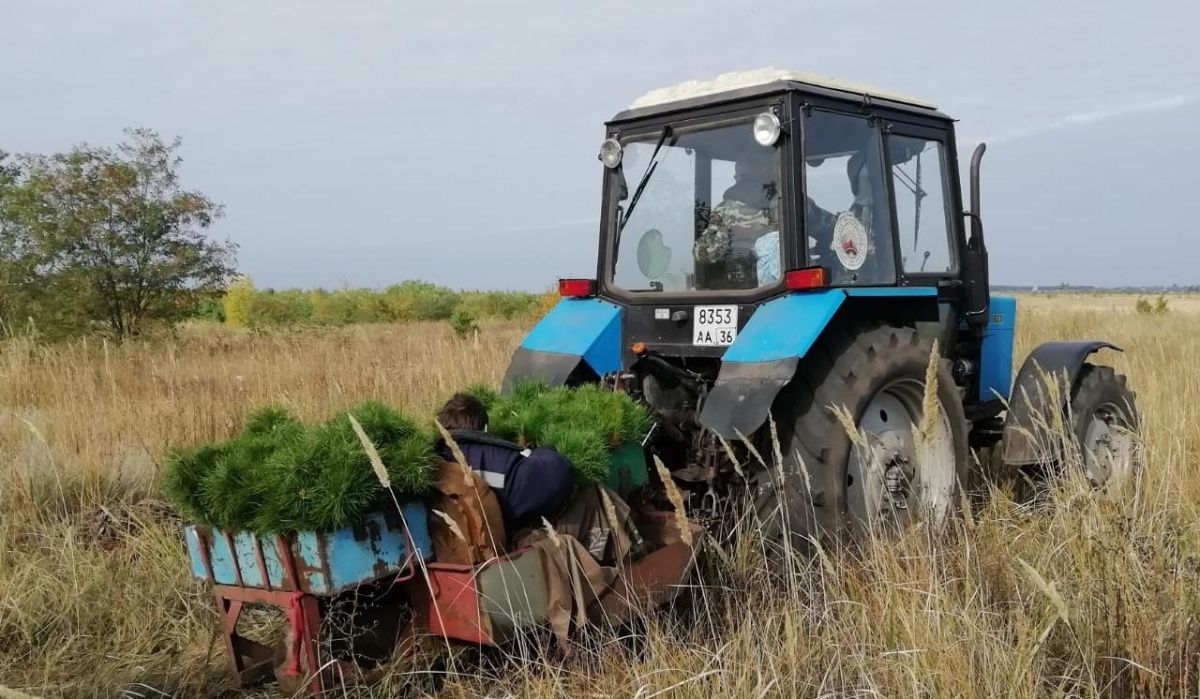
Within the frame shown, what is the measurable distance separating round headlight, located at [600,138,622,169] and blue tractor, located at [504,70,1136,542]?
1 cm

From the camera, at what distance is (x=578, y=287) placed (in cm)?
501

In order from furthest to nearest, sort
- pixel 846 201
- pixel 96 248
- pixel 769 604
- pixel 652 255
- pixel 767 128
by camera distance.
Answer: pixel 96 248 < pixel 652 255 < pixel 846 201 < pixel 767 128 < pixel 769 604

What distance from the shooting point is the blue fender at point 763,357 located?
12.1ft

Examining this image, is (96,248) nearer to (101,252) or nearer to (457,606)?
(101,252)

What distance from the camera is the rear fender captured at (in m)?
4.74

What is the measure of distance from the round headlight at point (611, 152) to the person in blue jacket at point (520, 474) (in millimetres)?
2096

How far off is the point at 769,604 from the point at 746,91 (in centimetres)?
233

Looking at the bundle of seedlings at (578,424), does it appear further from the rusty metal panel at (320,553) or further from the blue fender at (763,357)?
the rusty metal panel at (320,553)

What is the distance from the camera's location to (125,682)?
10.5 feet

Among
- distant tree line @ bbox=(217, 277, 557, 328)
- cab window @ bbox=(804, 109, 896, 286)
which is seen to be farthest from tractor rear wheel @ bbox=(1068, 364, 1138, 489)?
distant tree line @ bbox=(217, 277, 557, 328)

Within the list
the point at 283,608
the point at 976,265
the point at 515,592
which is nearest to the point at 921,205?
the point at 976,265

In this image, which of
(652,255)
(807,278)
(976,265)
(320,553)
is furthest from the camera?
(976,265)

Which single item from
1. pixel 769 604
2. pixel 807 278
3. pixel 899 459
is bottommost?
pixel 769 604

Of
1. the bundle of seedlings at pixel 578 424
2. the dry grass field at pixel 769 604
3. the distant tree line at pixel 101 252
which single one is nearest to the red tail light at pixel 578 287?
the bundle of seedlings at pixel 578 424
